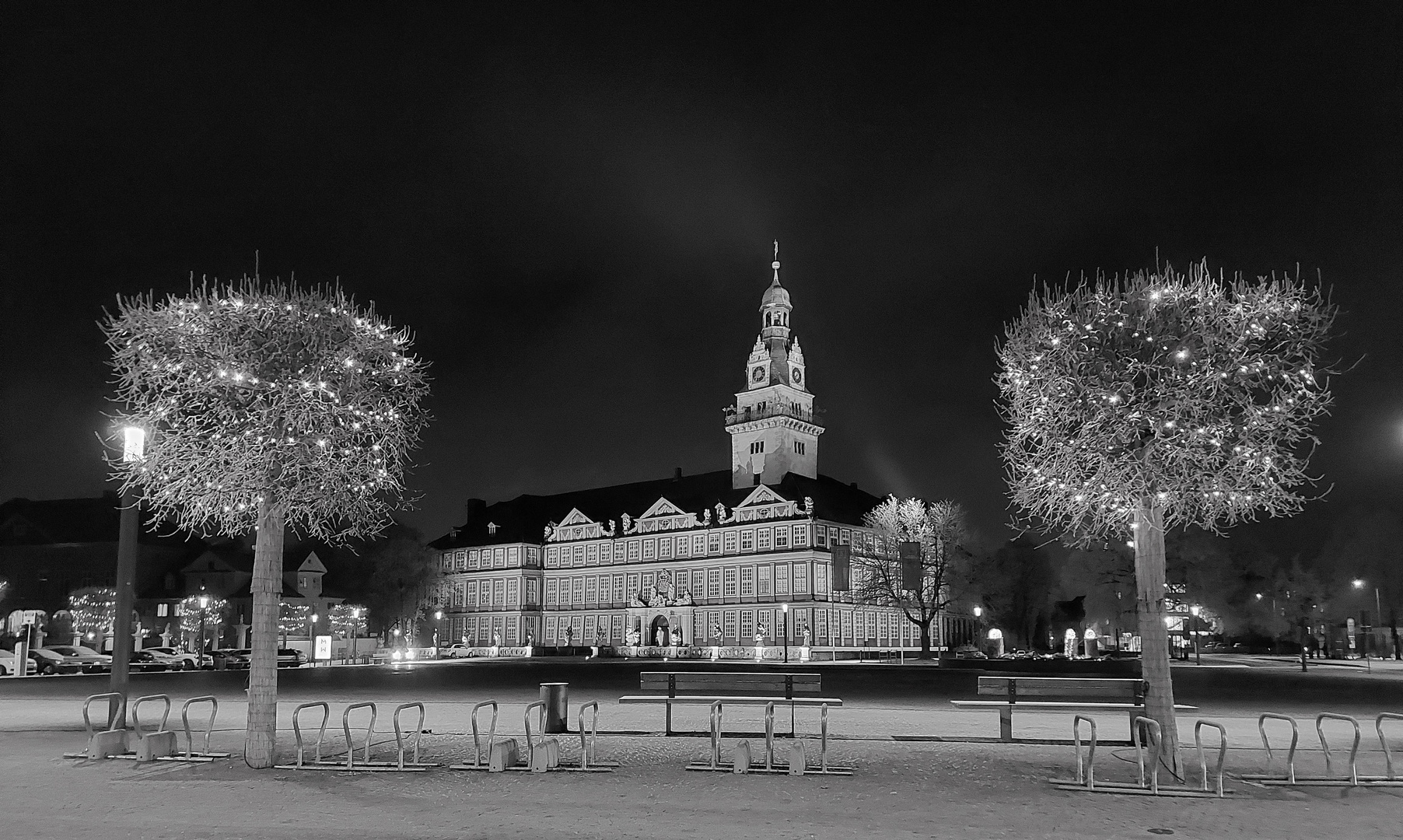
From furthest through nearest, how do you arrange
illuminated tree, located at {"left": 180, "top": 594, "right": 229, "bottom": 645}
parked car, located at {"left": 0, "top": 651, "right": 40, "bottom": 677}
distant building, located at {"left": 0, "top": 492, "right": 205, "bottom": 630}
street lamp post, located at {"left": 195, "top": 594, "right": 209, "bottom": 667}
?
distant building, located at {"left": 0, "top": 492, "right": 205, "bottom": 630}
illuminated tree, located at {"left": 180, "top": 594, "right": 229, "bottom": 645}
street lamp post, located at {"left": 195, "top": 594, "right": 209, "bottom": 667}
parked car, located at {"left": 0, "top": 651, "right": 40, "bottom": 677}

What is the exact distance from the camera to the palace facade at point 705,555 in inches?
3226

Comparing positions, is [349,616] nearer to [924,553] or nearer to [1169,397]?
[924,553]

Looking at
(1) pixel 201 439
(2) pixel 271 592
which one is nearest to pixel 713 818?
(2) pixel 271 592

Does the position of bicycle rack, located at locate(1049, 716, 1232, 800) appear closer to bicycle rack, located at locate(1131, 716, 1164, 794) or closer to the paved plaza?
bicycle rack, located at locate(1131, 716, 1164, 794)

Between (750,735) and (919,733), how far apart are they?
2876 millimetres

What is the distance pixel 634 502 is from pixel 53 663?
54326 millimetres

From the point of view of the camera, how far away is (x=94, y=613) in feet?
236

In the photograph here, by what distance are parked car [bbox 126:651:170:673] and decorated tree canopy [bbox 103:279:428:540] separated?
42404 mm

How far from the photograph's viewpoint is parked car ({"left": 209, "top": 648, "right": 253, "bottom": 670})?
5372cm

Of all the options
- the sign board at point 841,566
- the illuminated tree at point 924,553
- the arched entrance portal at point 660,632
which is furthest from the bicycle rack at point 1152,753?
the arched entrance portal at point 660,632

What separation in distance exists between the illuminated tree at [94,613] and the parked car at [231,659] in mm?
14634

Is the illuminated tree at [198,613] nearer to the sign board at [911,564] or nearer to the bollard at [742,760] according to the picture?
the sign board at [911,564]

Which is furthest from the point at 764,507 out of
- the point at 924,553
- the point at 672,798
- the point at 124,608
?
the point at 672,798

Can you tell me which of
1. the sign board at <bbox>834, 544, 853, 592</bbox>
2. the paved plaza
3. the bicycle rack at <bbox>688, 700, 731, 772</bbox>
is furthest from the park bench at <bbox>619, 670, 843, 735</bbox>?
the sign board at <bbox>834, 544, 853, 592</bbox>
